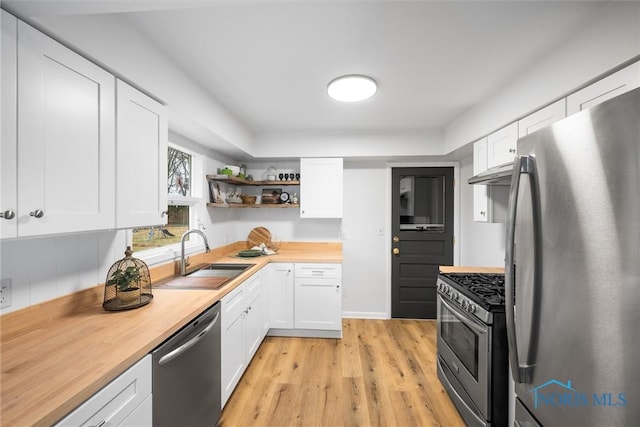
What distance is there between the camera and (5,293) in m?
1.08

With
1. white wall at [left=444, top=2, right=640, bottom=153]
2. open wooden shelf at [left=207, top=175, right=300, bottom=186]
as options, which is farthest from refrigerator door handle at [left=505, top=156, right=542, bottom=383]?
open wooden shelf at [left=207, top=175, right=300, bottom=186]

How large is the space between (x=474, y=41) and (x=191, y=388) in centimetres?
244

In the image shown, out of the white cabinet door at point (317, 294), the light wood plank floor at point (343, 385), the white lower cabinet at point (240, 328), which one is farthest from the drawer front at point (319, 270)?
the light wood plank floor at point (343, 385)

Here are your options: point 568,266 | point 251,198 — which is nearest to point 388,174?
point 251,198

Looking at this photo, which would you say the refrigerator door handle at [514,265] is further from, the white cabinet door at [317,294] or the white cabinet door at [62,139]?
the white cabinet door at [317,294]

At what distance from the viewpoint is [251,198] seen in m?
3.49

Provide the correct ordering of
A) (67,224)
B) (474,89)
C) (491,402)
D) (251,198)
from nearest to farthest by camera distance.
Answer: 1. (67,224)
2. (491,402)
3. (474,89)
4. (251,198)

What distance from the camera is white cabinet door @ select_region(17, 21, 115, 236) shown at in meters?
0.91

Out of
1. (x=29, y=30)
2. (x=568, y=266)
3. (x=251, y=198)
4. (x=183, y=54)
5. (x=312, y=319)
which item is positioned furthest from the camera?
(x=251, y=198)

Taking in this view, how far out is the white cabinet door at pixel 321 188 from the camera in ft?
10.9

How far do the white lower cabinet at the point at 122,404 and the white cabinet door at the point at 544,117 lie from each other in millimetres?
2288

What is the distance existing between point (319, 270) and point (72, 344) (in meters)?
2.17

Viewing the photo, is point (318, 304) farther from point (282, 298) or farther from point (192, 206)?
point (192, 206)

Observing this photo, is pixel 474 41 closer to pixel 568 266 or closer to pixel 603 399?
pixel 568 266
